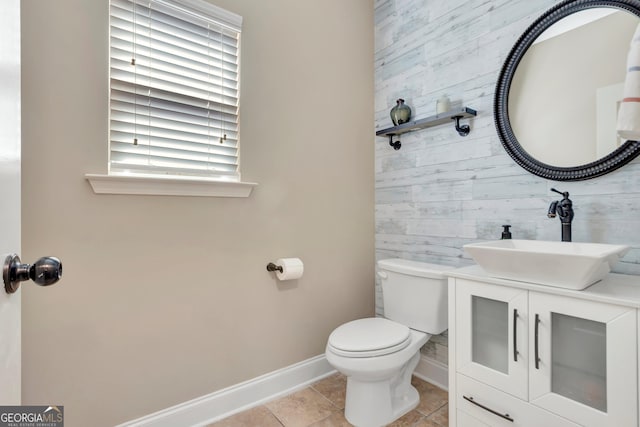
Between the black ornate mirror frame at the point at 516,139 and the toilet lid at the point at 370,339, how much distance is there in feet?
3.44

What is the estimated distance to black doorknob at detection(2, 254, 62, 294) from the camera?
59 cm

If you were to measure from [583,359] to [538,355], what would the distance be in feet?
0.42

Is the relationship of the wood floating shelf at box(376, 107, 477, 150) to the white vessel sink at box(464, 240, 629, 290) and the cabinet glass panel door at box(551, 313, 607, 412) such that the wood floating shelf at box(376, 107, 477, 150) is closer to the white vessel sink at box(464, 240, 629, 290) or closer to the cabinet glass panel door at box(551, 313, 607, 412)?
the white vessel sink at box(464, 240, 629, 290)

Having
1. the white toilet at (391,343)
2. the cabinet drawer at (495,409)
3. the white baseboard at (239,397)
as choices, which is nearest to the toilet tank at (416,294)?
the white toilet at (391,343)

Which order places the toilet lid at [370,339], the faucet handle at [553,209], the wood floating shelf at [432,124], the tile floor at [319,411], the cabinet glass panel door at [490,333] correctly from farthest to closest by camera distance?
1. the wood floating shelf at [432,124]
2. the tile floor at [319,411]
3. the toilet lid at [370,339]
4. the faucet handle at [553,209]
5. the cabinet glass panel door at [490,333]

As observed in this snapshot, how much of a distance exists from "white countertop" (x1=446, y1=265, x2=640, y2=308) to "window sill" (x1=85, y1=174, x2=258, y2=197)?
1192mm

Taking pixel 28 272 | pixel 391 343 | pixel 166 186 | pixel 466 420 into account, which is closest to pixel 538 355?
pixel 466 420

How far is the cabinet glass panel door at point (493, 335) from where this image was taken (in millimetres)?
1228

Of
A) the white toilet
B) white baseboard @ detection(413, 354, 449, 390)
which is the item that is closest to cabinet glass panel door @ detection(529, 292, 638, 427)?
the white toilet

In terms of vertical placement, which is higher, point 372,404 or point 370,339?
point 370,339

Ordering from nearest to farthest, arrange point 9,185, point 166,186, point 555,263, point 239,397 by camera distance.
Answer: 1. point 9,185
2. point 555,263
3. point 166,186
4. point 239,397

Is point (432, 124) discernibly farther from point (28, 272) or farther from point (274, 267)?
point (28, 272)

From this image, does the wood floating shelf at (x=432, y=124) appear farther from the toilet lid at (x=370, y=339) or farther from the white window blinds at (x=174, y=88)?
the toilet lid at (x=370, y=339)

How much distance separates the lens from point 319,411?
5.80 feet
